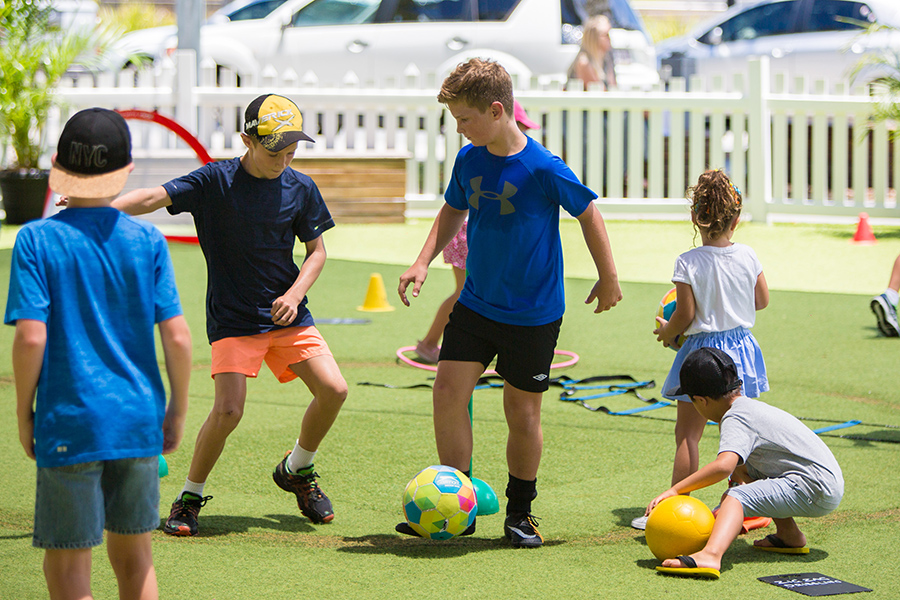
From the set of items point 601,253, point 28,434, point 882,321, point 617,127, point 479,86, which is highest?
point 479,86

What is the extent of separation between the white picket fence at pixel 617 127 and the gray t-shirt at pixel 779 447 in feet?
33.5

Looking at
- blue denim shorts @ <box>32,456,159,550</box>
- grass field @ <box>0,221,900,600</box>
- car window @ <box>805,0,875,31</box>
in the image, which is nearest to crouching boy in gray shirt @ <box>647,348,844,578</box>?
grass field @ <box>0,221,900,600</box>

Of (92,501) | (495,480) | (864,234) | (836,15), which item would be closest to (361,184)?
(864,234)

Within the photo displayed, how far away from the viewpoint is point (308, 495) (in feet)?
14.9

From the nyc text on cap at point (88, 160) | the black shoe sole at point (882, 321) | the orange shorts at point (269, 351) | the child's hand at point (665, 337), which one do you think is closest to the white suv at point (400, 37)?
the black shoe sole at point (882, 321)

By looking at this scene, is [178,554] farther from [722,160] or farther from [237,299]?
[722,160]

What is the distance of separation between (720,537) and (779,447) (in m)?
0.45

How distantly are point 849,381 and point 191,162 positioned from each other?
8771 millimetres

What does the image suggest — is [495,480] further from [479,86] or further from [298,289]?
[479,86]

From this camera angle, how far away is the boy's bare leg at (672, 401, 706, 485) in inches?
177

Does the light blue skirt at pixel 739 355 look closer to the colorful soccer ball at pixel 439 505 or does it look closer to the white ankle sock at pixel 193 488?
the colorful soccer ball at pixel 439 505

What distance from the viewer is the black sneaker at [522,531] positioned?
165 inches

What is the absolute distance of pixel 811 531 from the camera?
4402 millimetres

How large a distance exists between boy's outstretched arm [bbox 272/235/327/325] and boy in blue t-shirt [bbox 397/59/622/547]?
1.22 ft
